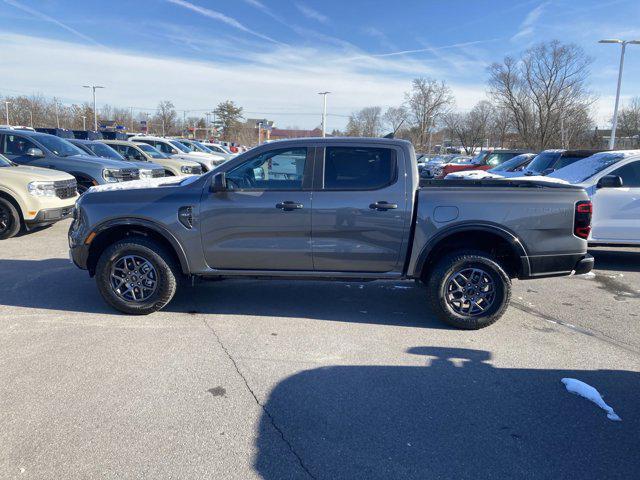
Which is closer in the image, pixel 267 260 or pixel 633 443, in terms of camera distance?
pixel 633 443

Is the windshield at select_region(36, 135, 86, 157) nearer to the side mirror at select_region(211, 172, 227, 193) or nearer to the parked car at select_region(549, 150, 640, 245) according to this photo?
the side mirror at select_region(211, 172, 227, 193)

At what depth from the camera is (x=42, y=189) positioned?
8.59 m

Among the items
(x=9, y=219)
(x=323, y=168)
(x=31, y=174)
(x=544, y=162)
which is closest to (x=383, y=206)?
(x=323, y=168)

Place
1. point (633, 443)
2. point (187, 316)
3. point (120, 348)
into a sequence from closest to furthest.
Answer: point (633, 443) → point (120, 348) → point (187, 316)

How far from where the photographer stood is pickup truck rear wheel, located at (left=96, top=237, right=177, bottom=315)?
4926mm

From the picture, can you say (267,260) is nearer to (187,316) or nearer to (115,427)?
(187,316)

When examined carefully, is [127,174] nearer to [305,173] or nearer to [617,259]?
[305,173]

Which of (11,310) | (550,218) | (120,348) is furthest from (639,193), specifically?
(11,310)

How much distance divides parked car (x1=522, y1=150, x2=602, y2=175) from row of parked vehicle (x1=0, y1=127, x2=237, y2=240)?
8.26m

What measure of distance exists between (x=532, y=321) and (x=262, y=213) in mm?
3147

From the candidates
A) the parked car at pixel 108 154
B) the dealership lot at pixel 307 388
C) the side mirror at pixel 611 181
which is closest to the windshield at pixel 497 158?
the side mirror at pixel 611 181

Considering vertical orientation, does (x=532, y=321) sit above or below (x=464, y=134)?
below

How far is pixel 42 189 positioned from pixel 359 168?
21.4 feet

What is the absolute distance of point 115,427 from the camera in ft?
9.98
